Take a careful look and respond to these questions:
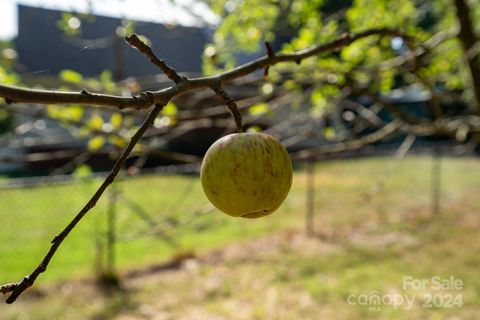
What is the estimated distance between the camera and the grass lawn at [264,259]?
5.41 metres

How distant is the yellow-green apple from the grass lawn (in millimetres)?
1797

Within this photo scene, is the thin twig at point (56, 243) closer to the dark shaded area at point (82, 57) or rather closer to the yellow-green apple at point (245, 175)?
the yellow-green apple at point (245, 175)

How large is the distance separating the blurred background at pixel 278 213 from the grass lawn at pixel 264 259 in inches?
1.3

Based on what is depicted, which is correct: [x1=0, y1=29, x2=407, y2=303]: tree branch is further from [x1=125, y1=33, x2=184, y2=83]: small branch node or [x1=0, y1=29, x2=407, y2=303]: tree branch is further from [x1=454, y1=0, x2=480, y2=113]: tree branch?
[x1=454, y1=0, x2=480, y2=113]: tree branch

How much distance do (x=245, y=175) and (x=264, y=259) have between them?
6.25 m

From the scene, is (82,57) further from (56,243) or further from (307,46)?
(56,243)

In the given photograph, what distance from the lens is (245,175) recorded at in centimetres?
120

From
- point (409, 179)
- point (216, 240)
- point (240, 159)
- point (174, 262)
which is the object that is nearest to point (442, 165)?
point (409, 179)

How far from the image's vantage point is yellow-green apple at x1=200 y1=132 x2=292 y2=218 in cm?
119

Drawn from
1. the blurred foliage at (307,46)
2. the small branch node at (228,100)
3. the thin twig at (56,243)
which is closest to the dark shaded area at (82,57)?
the blurred foliage at (307,46)

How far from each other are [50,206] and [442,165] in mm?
15125

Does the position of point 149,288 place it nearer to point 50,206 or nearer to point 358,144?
point 358,144

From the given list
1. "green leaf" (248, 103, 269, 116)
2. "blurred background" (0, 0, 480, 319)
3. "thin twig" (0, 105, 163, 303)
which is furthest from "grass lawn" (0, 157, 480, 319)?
"thin twig" (0, 105, 163, 303)

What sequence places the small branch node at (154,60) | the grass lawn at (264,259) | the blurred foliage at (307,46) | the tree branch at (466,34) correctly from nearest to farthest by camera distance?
the small branch node at (154,60), the tree branch at (466,34), the blurred foliage at (307,46), the grass lawn at (264,259)
